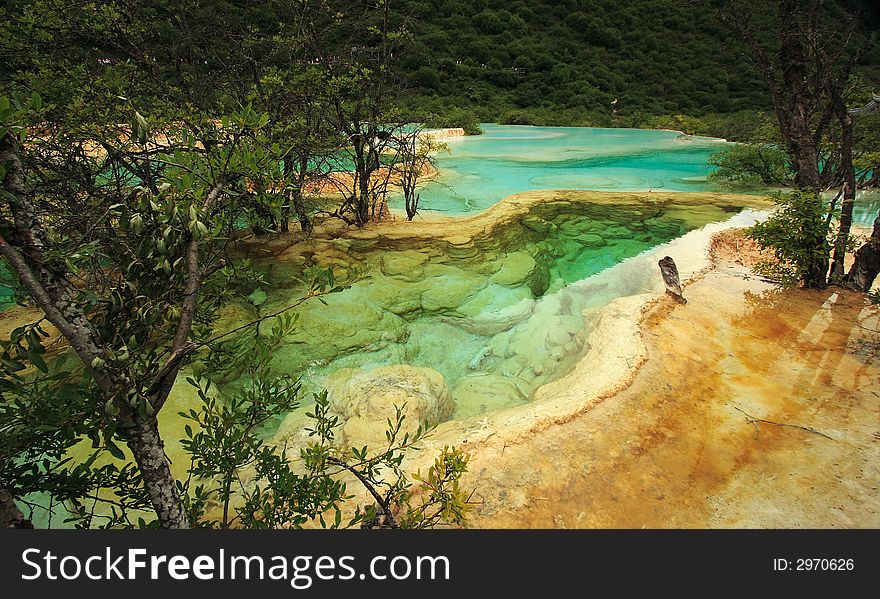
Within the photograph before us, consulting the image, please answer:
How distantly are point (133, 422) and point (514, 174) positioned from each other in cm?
1294

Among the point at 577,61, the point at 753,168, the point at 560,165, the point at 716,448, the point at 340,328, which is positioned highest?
the point at 577,61

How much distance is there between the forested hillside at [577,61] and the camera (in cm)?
3191

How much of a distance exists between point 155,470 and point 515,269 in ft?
19.6

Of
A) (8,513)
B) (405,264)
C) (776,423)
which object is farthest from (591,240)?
(8,513)

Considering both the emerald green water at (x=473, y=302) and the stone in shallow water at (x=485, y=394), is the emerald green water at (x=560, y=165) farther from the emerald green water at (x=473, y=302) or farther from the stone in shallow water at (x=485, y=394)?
the stone in shallow water at (x=485, y=394)

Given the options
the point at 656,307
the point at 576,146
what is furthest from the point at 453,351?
the point at 576,146

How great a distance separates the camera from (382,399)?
3.73 meters


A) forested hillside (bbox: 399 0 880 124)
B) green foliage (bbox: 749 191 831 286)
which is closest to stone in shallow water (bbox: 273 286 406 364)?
green foliage (bbox: 749 191 831 286)

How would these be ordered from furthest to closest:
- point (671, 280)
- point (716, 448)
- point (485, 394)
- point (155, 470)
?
1. point (671, 280)
2. point (485, 394)
3. point (716, 448)
4. point (155, 470)

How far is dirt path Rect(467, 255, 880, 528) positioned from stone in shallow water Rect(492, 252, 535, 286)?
260 centimetres

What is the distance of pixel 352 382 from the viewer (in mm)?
4207

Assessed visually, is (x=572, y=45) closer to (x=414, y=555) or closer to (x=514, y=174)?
(x=514, y=174)

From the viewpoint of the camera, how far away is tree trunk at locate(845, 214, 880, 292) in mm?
4555

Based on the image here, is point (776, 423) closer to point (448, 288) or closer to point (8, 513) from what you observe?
point (448, 288)
